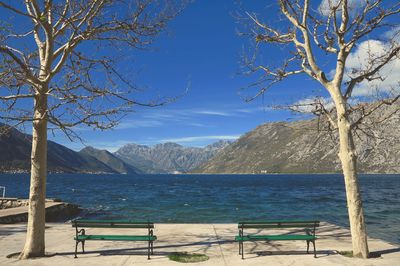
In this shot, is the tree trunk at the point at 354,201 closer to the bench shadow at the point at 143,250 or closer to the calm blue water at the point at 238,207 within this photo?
the bench shadow at the point at 143,250

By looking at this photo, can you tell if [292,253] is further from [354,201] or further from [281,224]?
[354,201]

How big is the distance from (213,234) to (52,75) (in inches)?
333

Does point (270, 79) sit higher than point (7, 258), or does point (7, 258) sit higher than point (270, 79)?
point (270, 79)

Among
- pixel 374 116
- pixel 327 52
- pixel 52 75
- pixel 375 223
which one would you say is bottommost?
pixel 375 223

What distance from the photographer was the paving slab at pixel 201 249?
33.3 feet

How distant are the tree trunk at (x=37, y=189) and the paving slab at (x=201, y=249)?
435 mm

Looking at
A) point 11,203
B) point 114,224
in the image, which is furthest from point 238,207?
point 114,224

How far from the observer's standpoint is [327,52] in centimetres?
1180

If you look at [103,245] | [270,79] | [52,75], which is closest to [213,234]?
[103,245]

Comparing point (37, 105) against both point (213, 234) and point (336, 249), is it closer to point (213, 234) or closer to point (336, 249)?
point (213, 234)

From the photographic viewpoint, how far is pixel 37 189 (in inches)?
420

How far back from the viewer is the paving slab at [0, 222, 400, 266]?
10.1 metres

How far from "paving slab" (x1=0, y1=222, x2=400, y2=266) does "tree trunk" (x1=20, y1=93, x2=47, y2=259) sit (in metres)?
0.43

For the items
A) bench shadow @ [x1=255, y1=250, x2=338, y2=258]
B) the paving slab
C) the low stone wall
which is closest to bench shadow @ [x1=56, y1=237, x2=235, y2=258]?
the paving slab
